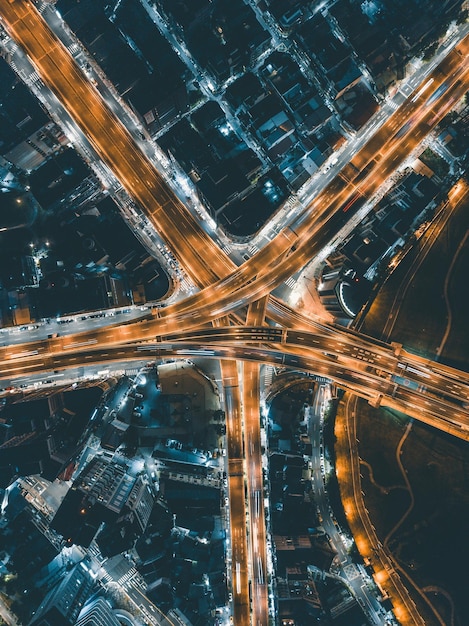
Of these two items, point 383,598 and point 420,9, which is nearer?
point 420,9

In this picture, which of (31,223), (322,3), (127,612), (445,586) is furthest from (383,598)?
(322,3)

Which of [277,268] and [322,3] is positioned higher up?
[322,3]

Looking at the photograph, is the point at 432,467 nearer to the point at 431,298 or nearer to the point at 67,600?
the point at 431,298

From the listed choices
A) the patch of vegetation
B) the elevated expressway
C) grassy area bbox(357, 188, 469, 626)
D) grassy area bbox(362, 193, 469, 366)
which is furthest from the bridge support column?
the patch of vegetation

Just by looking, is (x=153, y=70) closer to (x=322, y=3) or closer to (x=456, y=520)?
(x=322, y=3)

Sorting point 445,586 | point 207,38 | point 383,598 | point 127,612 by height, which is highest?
point 207,38

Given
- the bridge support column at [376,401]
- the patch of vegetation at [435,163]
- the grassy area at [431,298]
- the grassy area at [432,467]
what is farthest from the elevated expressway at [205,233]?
the grassy area at [432,467]

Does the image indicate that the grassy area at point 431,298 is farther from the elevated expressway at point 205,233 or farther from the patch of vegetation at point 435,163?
the patch of vegetation at point 435,163
